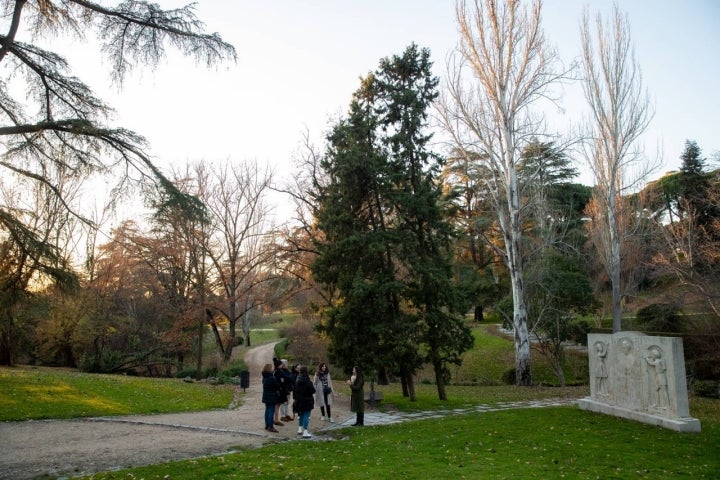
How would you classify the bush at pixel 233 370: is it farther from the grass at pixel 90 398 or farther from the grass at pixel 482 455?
the grass at pixel 482 455

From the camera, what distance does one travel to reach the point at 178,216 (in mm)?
9375

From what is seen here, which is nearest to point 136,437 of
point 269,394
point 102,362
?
point 269,394

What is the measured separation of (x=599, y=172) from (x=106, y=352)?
3087 cm

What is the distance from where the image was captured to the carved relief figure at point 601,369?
45.4 ft

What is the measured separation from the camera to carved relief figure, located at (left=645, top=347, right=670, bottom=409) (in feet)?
38.9

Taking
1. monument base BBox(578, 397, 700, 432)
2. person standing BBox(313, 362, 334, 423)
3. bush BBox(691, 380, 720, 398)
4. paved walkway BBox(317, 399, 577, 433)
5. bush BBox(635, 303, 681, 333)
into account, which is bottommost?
bush BBox(691, 380, 720, 398)

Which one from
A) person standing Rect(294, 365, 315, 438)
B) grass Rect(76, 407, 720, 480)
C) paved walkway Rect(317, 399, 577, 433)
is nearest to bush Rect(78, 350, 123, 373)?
paved walkway Rect(317, 399, 577, 433)

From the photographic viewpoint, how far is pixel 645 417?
1218 centimetres

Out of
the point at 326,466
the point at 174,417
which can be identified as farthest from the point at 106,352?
the point at 326,466

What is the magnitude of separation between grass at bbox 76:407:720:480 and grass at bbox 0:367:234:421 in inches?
264

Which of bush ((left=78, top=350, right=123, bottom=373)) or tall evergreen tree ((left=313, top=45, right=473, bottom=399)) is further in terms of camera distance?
bush ((left=78, top=350, right=123, bottom=373))

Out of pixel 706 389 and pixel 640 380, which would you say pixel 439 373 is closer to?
pixel 640 380

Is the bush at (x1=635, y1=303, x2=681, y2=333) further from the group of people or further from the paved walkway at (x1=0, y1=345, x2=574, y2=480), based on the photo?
the group of people

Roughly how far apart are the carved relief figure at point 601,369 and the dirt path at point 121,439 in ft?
24.2
